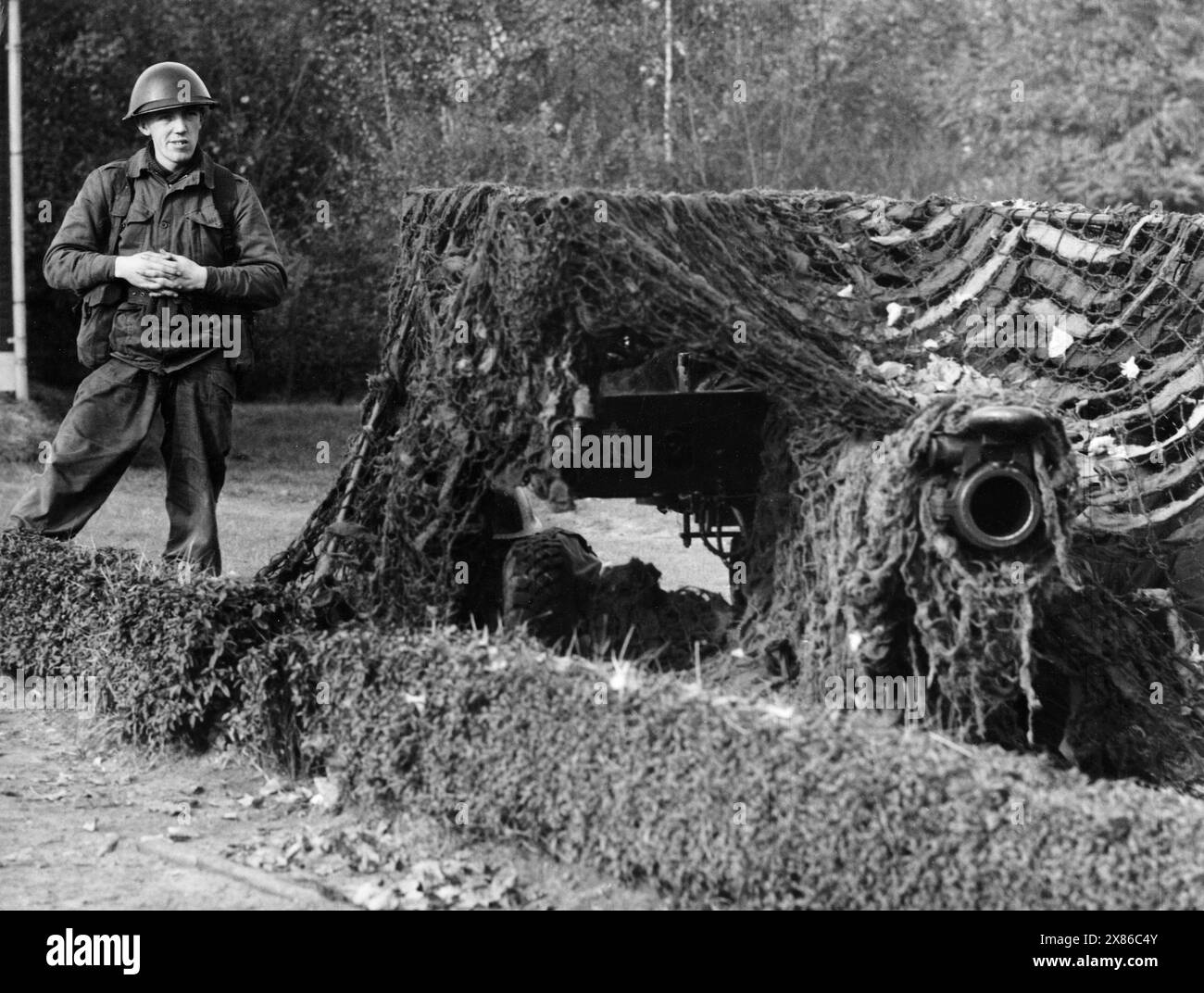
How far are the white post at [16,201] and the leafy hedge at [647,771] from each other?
10.2 metres

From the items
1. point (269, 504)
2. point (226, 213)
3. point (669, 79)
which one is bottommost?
point (269, 504)

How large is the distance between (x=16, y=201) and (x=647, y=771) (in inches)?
504

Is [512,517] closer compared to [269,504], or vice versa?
[512,517]

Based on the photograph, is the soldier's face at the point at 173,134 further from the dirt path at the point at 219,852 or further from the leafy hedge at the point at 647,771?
the dirt path at the point at 219,852

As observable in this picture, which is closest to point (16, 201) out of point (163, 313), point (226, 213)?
point (226, 213)

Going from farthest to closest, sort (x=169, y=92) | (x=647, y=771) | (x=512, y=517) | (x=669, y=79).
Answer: (x=669, y=79), (x=169, y=92), (x=512, y=517), (x=647, y=771)

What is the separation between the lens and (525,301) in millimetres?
6168

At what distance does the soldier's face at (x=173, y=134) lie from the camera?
332 inches

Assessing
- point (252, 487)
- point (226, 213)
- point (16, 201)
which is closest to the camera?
point (226, 213)

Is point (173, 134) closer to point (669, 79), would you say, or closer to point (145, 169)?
point (145, 169)

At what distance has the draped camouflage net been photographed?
5.94 metres

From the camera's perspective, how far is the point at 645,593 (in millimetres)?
7512

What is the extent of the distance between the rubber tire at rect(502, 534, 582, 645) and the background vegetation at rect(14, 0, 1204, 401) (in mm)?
11977

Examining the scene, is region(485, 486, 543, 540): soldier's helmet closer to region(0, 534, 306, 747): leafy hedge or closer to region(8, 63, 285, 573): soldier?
region(0, 534, 306, 747): leafy hedge
